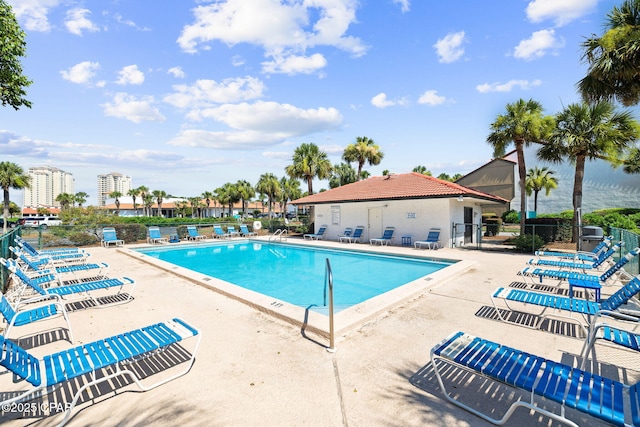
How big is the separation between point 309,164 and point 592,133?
66.6 feet

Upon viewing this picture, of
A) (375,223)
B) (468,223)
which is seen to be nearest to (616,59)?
(468,223)

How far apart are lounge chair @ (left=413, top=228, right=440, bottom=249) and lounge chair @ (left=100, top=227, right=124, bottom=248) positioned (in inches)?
685

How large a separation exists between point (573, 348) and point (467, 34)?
1122cm

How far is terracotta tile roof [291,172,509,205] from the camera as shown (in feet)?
54.4

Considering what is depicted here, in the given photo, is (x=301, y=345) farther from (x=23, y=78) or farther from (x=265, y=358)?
(x=23, y=78)

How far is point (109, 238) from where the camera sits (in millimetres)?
18344

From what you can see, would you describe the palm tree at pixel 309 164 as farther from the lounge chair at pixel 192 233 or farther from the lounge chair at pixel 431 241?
the lounge chair at pixel 431 241

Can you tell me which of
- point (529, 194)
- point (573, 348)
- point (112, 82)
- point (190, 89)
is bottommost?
point (573, 348)

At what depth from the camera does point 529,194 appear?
118 feet

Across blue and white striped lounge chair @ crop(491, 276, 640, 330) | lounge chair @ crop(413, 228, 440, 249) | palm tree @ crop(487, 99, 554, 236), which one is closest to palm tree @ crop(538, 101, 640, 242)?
palm tree @ crop(487, 99, 554, 236)

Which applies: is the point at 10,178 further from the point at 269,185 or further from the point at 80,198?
the point at 80,198

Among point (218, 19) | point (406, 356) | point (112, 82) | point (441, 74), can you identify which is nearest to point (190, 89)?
point (112, 82)

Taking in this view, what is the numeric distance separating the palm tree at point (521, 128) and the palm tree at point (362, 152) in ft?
56.7

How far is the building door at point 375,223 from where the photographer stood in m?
19.2
